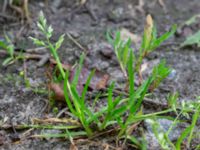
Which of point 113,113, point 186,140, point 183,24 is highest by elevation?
point 183,24

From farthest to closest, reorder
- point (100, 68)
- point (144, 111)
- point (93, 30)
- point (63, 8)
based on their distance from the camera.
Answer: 1. point (63, 8)
2. point (93, 30)
3. point (100, 68)
4. point (144, 111)

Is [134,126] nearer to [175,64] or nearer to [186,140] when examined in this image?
[186,140]

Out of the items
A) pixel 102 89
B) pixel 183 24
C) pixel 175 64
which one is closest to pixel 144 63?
pixel 175 64

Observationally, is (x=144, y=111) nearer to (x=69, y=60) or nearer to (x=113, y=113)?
(x=113, y=113)

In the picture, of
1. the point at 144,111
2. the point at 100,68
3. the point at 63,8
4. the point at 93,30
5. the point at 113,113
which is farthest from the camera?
the point at 63,8

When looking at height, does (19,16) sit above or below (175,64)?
above

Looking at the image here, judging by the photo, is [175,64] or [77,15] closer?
[175,64]

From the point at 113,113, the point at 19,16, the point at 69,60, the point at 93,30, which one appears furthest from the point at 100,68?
the point at 19,16
